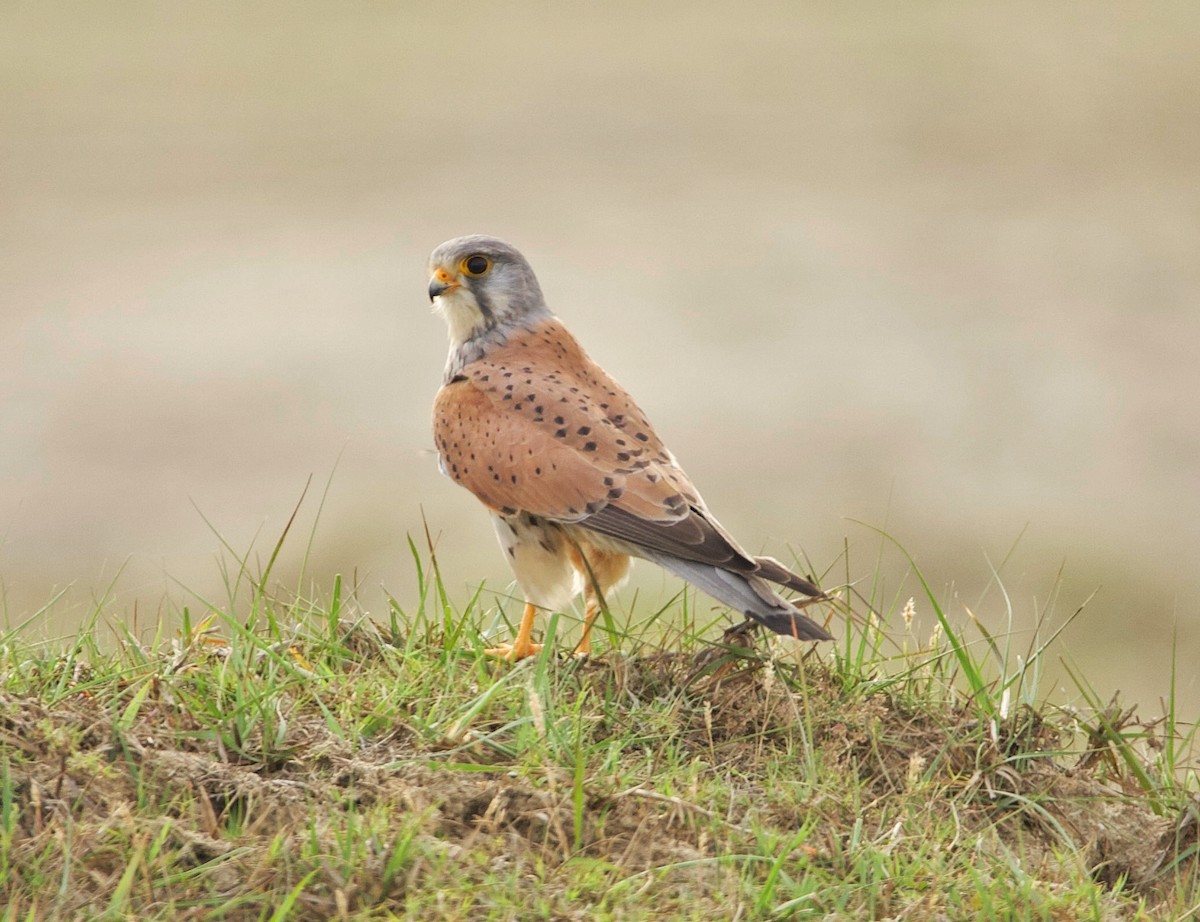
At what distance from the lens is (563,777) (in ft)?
9.86

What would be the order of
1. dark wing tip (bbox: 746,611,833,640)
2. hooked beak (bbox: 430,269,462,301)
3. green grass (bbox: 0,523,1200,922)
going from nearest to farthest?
green grass (bbox: 0,523,1200,922)
dark wing tip (bbox: 746,611,833,640)
hooked beak (bbox: 430,269,462,301)

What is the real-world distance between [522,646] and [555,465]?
21.4 inches

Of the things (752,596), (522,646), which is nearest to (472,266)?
(522,646)

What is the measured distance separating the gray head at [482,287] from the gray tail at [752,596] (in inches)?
51.5

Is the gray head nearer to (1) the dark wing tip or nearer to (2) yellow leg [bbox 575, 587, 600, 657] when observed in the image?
(2) yellow leg [bbox 575, 587, 600, 657]

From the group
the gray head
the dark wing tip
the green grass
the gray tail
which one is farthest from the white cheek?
the dark wing tip

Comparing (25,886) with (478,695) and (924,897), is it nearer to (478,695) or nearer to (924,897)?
(478,695)

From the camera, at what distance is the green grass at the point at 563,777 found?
263cm

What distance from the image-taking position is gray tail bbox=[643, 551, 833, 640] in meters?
3.55

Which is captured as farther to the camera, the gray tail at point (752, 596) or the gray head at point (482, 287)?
the gray head at point (482, 287)

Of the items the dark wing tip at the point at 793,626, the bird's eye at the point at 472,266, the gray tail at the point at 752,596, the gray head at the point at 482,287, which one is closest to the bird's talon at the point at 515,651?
the gray tail at the point at 752,596

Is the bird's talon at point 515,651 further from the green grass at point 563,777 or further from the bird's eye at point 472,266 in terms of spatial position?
the bird's eye at point 472,266

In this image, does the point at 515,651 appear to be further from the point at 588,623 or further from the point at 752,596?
the point at 752,596

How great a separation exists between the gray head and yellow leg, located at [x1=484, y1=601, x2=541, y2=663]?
3.87 ft
